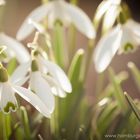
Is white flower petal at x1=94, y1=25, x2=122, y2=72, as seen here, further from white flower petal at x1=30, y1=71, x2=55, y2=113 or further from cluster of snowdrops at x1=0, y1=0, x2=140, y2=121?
white flower petal at x1=30, y1=71, x2=55, y2=113

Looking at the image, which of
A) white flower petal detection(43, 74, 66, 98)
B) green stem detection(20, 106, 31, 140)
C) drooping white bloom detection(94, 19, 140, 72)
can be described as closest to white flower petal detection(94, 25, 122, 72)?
drooping white bloom detection(94, 19, 140, 72)

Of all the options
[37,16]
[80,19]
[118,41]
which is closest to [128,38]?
→ [118,41]

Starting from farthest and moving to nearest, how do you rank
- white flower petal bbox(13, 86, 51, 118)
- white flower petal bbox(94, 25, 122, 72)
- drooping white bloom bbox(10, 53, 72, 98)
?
white flower petal bbox(94, 25, 122, 72)
drooping white bloom bbox(10, 53, 72, 98)
white flower petal bbox(13, 86, 51, 118)

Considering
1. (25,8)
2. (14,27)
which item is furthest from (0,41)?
(25,8)

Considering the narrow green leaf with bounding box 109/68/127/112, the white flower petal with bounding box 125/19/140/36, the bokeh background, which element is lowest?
the bokeh background

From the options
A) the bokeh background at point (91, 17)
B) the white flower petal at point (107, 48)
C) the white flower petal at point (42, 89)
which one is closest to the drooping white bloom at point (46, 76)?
the white flower petal at point (42, 89)
